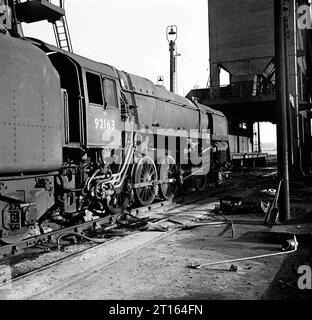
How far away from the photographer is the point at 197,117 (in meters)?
14.7

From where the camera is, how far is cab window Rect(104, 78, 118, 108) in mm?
8219

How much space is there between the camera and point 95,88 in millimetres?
8070

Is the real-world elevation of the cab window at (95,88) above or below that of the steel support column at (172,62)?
below

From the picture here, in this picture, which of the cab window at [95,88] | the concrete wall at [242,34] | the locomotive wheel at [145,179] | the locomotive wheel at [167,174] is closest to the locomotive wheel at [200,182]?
the locomotive wheel at [167,174]

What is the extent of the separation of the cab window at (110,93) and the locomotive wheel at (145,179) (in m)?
1.98

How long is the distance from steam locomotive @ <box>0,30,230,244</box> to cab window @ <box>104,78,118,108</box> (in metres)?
0.03

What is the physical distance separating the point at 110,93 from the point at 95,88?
44 centimetres

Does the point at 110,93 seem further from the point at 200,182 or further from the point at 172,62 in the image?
the point at 172,62

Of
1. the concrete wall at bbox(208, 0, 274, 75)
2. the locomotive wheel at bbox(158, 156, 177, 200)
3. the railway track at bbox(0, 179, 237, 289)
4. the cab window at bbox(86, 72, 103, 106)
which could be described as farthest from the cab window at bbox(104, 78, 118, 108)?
the concrete wall at bbox(208, 0, 274, 75)

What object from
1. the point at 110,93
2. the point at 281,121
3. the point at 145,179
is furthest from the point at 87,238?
the point at 281,121

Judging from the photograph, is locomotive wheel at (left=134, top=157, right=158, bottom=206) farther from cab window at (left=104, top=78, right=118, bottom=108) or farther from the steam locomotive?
cab window at (left=104, top=78, right=118, bottom=108)

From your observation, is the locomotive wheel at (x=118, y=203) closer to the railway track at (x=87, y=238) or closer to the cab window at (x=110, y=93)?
the railway track at (x=87, y=238)

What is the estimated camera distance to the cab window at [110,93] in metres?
8.22

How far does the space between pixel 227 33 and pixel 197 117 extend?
1475 centimetres
